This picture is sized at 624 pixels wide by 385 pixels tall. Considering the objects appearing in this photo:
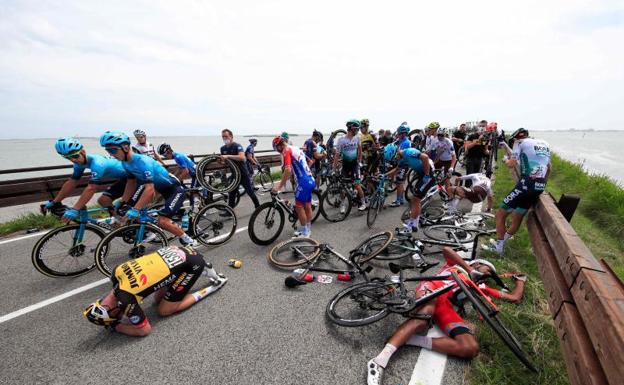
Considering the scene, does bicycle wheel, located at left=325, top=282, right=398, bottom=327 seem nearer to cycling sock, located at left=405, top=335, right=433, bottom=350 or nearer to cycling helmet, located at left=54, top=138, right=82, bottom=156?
cycling sock, located at left=405, top=335, right=433, bottom=350

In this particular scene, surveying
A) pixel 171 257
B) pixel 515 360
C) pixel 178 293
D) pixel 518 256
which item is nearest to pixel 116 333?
pixel 178 293

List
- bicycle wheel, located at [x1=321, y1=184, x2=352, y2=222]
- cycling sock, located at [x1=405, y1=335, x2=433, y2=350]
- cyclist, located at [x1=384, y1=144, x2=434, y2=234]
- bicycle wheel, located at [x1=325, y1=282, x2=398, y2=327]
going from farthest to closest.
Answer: bicycle wheel, located at [x1=321, y1=184, x2=352, y2=222], cyclist, located at [x1=384, y1=144, x2=434, y2=234], bicycle wheel, located at [x1=325, y1=282, x2=398, y2=327], cycling sock, located at [x1=405, y1=335, x2=433, y2=350]

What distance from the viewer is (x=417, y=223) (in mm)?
5641

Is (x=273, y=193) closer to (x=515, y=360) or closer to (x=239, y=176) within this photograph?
(x=239, y=176)

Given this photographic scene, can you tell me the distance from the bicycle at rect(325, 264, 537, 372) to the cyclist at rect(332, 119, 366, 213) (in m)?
3.75

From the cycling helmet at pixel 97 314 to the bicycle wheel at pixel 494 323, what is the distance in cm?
371

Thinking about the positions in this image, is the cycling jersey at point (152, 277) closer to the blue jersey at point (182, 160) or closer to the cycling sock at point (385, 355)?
the cycling sock at point (385, 355)

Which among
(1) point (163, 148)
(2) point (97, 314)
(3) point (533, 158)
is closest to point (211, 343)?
(2) point (97, 314)

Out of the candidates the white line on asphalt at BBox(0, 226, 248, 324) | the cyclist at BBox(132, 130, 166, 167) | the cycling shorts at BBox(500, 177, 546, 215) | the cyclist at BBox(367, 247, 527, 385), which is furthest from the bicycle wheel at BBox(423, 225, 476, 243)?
the cyclist at BBox(132, 130, 166, 167)

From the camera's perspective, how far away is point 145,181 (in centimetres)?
408

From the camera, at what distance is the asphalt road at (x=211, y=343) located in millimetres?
2332

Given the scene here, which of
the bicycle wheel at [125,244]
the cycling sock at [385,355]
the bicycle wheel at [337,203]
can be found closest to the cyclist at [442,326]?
the cycling sock at [385,355]

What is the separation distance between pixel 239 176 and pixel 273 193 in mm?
2205

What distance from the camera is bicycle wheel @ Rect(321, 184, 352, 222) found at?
6566 mm
